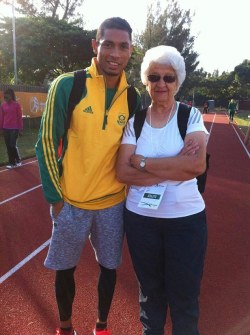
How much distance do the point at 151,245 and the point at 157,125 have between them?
74 cm

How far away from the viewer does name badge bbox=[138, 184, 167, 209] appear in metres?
2.11

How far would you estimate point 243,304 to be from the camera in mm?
3250

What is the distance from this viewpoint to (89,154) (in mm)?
2248

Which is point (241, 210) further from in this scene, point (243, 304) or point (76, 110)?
point (76, 110)

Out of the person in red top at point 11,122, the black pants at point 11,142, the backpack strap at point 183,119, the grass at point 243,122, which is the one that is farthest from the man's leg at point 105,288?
the grass at point 243,122

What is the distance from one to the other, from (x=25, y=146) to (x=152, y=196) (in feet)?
37.3

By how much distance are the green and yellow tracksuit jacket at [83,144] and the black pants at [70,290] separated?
54 cm

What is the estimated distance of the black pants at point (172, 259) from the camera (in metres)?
2.16

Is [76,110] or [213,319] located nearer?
[76,110]

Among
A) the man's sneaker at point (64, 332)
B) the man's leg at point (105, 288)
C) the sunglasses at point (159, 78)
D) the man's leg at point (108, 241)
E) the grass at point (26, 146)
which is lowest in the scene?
the grass at point (26, 146)

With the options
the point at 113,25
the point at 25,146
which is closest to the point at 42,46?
the point at 25,146

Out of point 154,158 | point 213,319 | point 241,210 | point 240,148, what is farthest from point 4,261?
point 240,148

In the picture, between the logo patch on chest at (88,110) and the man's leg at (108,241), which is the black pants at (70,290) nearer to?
the man's leg at (108,241)

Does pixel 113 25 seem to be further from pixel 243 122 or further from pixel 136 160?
pixel 243 122
